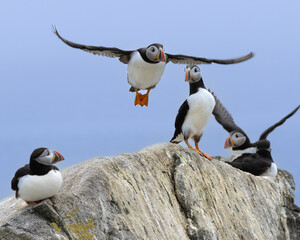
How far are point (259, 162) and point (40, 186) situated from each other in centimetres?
807

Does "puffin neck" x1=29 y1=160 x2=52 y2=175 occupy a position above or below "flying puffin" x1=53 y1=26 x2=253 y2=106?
below

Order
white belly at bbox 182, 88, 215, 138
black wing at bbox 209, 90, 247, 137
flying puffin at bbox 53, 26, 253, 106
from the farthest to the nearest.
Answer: black wing at bbox 209, 90, 247, 137, flying puffin at bbox 53, 26, 253, 106, white belly at bbox 182, 88, 215, 138

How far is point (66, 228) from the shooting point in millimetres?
→ 6367

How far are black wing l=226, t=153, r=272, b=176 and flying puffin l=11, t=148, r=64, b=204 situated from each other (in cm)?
720

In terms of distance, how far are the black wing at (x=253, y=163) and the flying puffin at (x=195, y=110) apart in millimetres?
3068

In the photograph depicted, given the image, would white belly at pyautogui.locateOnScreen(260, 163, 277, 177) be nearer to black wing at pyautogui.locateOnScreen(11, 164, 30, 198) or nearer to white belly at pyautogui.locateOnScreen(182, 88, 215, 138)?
white belly at pyautogui.locateOnScreen(182, 88, 215, 138)

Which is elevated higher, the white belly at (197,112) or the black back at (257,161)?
the white belly at (197,112)

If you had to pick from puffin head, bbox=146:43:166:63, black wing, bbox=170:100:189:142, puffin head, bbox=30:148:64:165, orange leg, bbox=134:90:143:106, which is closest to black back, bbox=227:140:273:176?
orange leg, bbox=134:90:143:106

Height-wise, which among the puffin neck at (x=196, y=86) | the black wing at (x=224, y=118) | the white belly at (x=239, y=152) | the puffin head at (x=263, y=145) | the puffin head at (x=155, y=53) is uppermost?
the puffin head at (x=155, y=53)

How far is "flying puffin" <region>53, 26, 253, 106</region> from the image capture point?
12016 mm

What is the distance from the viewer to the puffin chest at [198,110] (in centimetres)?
1022

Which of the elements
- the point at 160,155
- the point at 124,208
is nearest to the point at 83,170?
the point at 124,208

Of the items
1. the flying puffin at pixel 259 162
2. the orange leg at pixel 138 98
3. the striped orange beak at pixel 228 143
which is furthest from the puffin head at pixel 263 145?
the orange leg at pixel 138 98

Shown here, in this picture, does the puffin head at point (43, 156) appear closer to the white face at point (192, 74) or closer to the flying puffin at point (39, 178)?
the flying puffin at point (39, 178)
